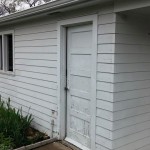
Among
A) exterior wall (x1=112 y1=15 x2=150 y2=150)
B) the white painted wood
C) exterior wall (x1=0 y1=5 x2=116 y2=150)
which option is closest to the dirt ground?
exterior wall (x1=0 y1=5 x2=116 y2=150)

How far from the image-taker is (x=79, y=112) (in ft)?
15.0

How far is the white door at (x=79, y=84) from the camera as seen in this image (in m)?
4.28

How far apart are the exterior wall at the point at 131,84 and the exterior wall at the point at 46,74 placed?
0.37ft

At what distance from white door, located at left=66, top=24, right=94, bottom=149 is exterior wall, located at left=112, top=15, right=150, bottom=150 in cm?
60

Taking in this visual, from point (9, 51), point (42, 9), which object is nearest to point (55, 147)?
point (42, 9)

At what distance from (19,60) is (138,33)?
134 inches

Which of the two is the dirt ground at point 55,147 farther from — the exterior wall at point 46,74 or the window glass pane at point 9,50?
the window glass pane at point 9,50

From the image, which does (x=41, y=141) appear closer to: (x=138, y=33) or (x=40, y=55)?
(x=40, y=55)

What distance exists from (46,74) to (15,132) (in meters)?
1.33

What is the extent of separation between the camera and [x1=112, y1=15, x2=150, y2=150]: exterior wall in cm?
373

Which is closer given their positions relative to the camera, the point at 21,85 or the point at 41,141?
the point at 41,141

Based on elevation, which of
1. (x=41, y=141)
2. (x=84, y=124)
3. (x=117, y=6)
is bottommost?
(x=41, y=141)

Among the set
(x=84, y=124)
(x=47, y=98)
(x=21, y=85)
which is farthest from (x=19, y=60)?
(x=84, y=124)

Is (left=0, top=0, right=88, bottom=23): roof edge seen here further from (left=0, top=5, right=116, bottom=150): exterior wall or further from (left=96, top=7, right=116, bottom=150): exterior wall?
(left=96, top=7, right=116, bottom=150): exterior wall
